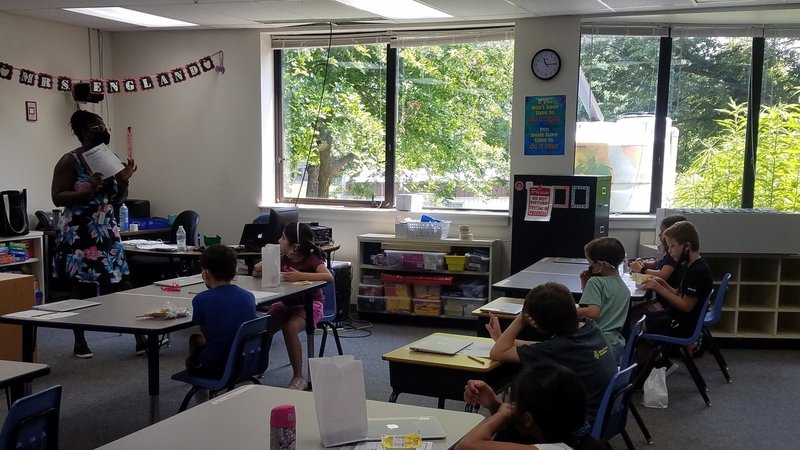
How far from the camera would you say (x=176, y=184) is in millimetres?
7922

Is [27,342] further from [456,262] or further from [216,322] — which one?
[456,262]

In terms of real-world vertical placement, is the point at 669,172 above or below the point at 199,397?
above

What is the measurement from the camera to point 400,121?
7.36 m

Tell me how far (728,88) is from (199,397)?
5.29 m

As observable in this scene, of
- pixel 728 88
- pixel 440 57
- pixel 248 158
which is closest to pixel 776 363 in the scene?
pixel 728 88

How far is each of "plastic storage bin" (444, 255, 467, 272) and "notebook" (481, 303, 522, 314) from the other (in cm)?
251

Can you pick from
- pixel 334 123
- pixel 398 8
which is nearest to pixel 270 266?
pixel 398 8

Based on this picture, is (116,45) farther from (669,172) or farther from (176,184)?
(669,172)

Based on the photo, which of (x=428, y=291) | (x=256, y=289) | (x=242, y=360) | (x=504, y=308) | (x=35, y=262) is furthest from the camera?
(x=428, y=291)

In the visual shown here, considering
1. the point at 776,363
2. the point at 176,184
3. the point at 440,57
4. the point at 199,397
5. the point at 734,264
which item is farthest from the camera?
the point at 176,184

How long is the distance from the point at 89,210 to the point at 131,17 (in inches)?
110

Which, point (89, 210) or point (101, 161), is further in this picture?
point (89, 210)

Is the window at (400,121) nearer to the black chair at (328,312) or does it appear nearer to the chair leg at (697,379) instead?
the black chair at (328,312)

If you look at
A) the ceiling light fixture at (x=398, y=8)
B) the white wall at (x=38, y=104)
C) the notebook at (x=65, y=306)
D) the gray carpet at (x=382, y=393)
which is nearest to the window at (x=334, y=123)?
the ceiling light fixture at (x=398, y=8)
